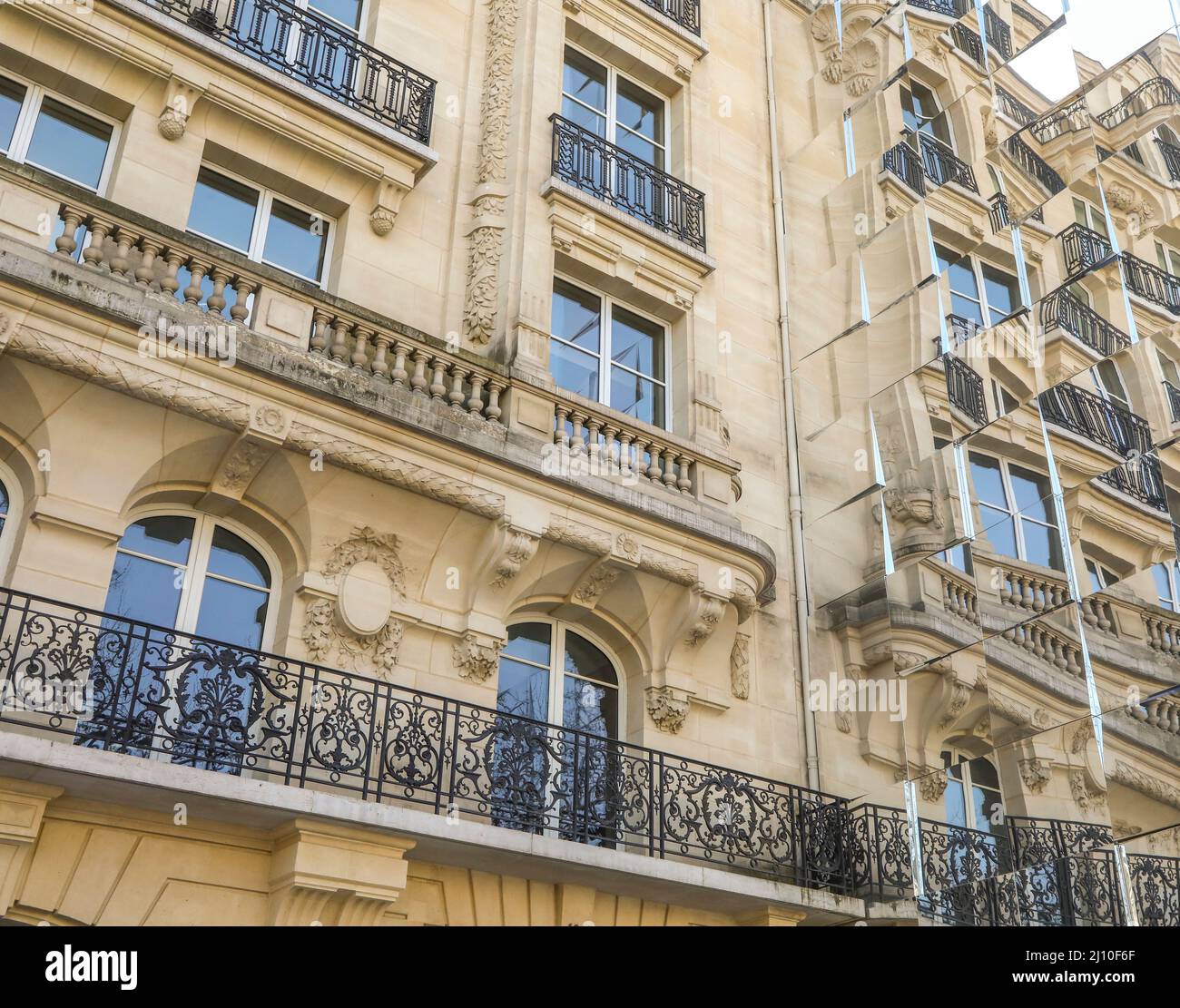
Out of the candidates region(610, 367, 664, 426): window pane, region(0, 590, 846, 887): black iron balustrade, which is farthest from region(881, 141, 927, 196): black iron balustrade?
region(0, 590, 846, 887): black iron balustrade

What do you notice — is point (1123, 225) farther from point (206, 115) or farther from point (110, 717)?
point (110, 717)

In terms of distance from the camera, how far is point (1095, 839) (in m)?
10.5

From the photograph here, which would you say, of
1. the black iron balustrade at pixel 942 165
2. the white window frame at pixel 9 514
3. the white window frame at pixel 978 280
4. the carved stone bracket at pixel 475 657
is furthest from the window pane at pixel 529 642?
the black iron balustrade at pixel 942 165

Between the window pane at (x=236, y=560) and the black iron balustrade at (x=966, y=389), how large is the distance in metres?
7.04

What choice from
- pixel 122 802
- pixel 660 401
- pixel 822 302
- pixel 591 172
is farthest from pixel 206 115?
pixel 822 302

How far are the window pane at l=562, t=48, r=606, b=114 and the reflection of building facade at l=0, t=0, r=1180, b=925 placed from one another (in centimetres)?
10

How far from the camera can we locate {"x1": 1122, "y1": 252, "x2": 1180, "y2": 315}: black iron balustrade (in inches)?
462

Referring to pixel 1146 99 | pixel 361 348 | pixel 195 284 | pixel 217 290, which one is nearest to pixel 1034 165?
pixel 1146 99

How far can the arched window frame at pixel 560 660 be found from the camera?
1099 cm

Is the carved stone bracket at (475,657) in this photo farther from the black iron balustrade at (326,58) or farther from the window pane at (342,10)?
the window pane at (342,10)

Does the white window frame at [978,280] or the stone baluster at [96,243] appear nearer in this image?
the stone baluster at [96,243]

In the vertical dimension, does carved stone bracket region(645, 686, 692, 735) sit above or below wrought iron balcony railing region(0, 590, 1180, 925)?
above

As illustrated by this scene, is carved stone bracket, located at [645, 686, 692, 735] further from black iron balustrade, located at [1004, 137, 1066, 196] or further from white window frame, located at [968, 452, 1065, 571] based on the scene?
black iron balustrade, located at [1004, 137, 1066, 196]
